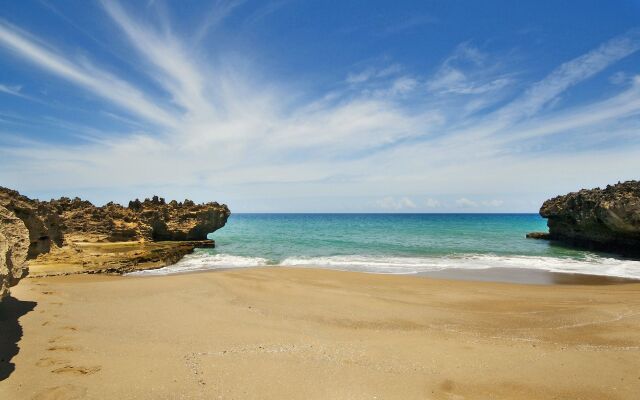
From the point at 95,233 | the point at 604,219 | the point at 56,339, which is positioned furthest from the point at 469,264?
the point at 95,233

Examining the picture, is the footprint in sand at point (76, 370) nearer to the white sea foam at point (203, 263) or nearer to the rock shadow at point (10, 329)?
the rock shadow at point (10, 329)

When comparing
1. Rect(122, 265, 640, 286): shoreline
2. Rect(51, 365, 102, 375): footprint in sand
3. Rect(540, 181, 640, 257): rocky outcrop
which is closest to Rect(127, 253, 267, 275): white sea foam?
Rect(122, 265, 640, 286): shoreline

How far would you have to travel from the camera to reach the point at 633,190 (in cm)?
2555

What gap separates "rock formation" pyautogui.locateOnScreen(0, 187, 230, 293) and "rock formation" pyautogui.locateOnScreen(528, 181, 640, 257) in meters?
31.1

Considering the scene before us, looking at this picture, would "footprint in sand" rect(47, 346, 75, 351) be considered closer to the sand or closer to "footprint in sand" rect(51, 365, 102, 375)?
the sand

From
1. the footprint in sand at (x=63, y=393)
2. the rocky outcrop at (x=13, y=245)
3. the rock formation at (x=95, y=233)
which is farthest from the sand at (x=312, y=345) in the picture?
the rock formation at (x=95, y=233)

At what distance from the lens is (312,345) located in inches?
271

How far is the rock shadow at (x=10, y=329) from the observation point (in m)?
5.49

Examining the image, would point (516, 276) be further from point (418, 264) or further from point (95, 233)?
point (95, 233)

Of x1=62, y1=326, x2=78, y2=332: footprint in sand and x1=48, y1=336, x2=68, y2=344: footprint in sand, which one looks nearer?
x1=48, y1=336, x2=68, y2=344: footprint in sand

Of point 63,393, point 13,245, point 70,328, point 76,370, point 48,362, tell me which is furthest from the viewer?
point 70,328

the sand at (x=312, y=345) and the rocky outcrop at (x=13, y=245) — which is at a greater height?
the rocky outcrop at (x=13, y=245)

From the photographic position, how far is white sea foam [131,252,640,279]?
19422mm

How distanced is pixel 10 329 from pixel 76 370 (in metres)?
2.83
